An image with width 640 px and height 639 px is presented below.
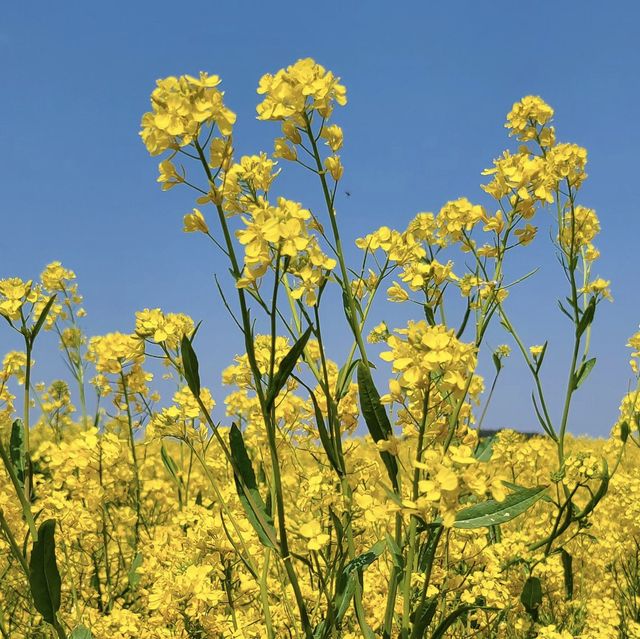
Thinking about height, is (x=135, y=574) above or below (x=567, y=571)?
above

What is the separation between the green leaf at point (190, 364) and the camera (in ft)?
5.51

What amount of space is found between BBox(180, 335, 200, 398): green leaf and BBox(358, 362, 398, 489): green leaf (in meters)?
0.39

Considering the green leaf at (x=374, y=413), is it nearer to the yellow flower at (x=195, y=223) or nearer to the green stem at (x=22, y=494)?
the yellow flower at (x=195, y=223)

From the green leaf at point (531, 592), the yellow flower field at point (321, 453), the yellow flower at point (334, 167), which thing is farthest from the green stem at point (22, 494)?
the green leaf at point (531, 592)

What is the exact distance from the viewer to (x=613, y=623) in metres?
3.04

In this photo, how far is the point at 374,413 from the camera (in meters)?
1.70

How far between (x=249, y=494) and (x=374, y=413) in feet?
1.15

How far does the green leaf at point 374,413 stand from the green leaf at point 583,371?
6.83ft

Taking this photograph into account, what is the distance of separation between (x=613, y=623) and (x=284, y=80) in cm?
261

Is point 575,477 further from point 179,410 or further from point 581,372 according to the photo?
point 179,410

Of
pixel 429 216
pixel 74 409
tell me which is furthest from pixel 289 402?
pixel 74 409

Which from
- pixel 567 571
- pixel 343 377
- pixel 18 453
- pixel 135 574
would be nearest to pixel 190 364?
pixel 343 377

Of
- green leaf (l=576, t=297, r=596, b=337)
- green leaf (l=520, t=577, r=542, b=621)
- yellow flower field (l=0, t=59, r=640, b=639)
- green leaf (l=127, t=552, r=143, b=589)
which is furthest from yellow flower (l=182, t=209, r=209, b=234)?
green leaf (l=576, t=297, r=596, b=337)

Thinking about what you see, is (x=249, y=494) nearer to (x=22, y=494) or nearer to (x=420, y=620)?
(x=420, y=620)
